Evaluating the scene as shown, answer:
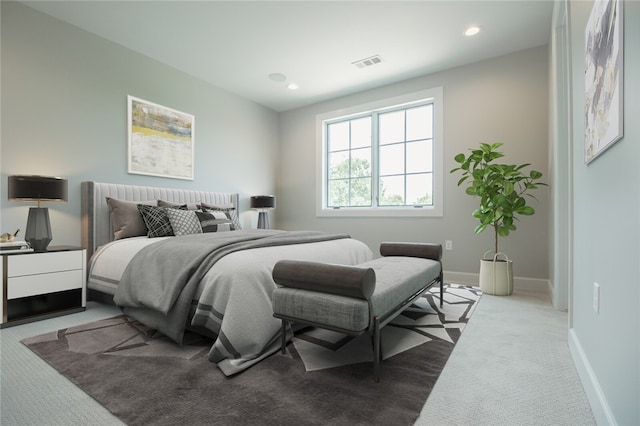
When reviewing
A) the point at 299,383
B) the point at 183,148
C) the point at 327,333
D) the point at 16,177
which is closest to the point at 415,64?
the point at 183,148

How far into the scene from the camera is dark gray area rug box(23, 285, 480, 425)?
1300 millimetres

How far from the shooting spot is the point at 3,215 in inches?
111

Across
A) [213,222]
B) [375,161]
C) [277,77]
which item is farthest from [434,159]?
[213,222]

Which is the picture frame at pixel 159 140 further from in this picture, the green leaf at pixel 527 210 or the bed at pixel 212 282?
the green leaf at pixel 527 210

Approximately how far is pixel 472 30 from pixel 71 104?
14.2ft

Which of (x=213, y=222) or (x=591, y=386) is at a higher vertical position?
(x=213, y=222)

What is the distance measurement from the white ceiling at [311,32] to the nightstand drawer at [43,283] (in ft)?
8.28

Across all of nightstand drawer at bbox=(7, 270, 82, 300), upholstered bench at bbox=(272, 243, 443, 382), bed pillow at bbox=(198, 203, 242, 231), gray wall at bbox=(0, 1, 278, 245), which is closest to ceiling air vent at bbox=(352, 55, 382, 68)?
gray wall at bbox=(0, 1, 278, 245)

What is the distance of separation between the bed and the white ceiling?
2.12 meters

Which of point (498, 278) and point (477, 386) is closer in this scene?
point (477, 386)

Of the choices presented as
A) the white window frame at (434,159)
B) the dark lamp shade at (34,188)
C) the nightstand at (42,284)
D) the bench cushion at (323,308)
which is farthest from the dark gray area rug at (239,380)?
the white window frame at (434,159)

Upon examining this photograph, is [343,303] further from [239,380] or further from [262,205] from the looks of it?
[262,205]

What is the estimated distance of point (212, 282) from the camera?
191 centimetres

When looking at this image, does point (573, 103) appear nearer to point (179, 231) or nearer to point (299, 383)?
point (299, 383)
